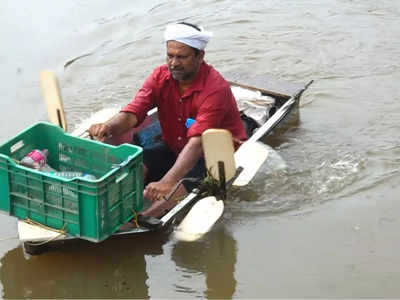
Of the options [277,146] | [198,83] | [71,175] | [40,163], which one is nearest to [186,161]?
[198,83]

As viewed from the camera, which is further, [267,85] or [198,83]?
[267,85]

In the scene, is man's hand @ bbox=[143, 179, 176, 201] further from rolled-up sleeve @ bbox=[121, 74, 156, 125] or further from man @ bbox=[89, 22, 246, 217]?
rolled-up sleeve @ bbox=[121, 74, 156, 125]

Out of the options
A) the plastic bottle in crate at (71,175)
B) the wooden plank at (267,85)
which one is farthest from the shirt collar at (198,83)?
the wooden plank at (267,85)

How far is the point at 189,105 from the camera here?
4.54 meters

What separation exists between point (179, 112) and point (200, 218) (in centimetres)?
88

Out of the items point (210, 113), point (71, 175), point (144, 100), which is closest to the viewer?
point (71, 175)

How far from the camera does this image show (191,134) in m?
4.33

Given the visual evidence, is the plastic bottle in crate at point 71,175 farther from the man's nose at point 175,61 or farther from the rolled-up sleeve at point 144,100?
the man's nose at point 175,61

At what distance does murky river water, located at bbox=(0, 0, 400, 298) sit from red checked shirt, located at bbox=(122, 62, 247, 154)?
72 centimetres

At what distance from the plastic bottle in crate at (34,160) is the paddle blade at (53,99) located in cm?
60

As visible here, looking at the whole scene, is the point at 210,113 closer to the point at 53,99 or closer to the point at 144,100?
the point at 144,100

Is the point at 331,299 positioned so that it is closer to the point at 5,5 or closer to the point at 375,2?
the point at 375,2

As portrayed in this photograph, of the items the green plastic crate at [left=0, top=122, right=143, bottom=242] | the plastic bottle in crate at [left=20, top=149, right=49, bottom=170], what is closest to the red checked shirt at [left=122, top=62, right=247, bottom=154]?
the green plastic crate at [left=0, top=122, right=143, bottom=242]

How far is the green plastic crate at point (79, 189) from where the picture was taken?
3467mm
